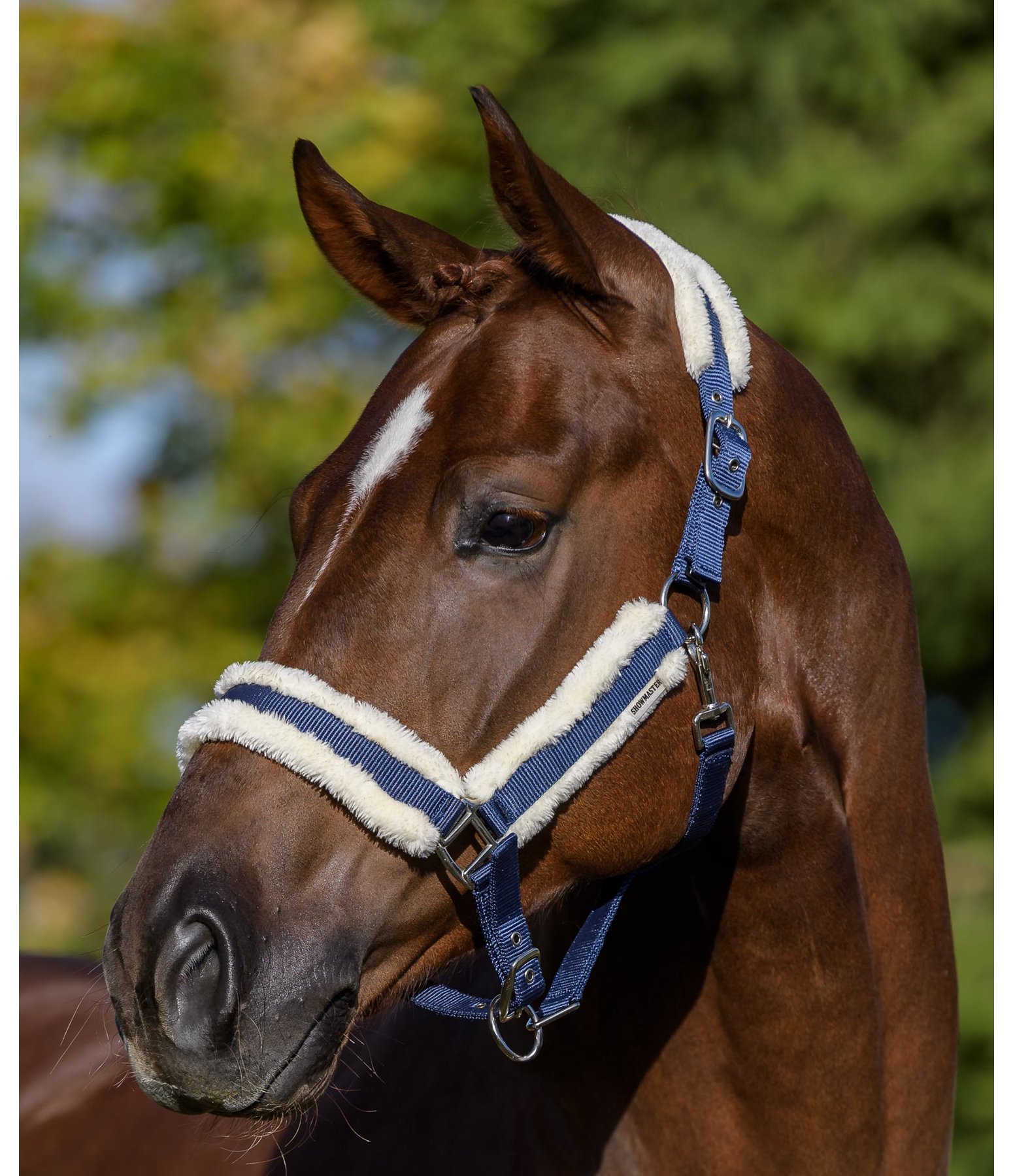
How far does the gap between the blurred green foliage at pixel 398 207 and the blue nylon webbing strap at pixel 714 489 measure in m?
5.08

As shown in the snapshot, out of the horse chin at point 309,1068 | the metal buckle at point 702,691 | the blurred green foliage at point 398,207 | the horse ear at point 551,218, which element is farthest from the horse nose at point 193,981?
the blurred green foliage at point 398,207

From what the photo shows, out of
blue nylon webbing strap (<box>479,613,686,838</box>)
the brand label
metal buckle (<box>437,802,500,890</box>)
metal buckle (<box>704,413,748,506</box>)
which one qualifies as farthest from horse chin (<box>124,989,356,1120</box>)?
metal buckle (<box>704,413,748,506</box>)

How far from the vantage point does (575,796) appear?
184 centimetres

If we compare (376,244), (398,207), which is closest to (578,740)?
(376,244)

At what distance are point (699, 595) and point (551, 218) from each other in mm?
630

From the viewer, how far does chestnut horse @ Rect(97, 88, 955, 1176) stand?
5.45 feet

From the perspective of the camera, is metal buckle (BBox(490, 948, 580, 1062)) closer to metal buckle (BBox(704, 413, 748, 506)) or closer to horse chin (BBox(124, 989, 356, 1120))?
horse chin (BBox(124, 989, 356, 1120))

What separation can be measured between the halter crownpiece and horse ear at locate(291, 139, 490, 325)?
1.42ft

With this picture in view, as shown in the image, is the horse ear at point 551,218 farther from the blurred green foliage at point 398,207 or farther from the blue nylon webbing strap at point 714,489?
the blurred green foliage at point 398,207

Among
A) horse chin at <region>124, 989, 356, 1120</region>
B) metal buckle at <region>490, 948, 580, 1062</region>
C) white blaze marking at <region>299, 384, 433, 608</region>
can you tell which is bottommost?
horse chin at <region>124, 989, 356, 1120</region>

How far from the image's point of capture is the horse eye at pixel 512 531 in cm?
180

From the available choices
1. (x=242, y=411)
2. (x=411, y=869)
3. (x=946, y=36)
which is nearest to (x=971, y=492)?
(x=946, y=36)

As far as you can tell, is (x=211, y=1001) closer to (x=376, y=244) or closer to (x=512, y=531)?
(x=512, y=531)

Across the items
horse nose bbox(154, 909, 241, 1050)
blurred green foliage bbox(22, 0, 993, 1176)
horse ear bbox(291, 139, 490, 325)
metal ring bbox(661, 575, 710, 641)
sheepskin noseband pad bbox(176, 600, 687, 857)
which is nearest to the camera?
horse nose bbox(154, 909, 241, 1050)
